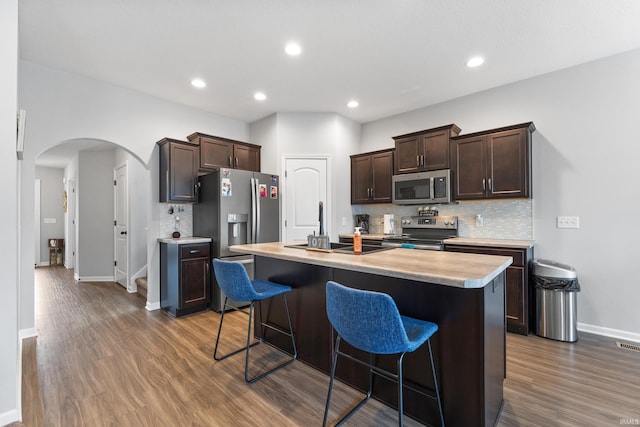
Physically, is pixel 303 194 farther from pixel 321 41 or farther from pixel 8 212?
pixel 8 212

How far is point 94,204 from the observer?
5816 mm

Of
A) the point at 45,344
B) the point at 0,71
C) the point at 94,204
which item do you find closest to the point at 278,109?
the point at 0,71

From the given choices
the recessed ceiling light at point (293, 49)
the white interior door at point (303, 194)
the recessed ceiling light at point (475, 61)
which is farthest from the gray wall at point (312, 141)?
the recessed ceiling light at point (475, 61)

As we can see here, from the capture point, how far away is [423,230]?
13.9 feet

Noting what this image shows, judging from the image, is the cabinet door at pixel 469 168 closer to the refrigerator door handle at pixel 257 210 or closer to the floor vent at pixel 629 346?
the floor vent at pixel 629 346

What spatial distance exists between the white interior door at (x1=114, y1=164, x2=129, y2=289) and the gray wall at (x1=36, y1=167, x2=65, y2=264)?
339 centimetres

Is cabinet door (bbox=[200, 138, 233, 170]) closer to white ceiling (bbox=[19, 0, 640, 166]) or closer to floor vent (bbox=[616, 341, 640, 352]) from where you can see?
white ceiling (bbox=[19, 0, 640, 166])

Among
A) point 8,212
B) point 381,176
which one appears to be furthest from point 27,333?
point 381,176

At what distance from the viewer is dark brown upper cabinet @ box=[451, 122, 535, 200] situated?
3.23 meters

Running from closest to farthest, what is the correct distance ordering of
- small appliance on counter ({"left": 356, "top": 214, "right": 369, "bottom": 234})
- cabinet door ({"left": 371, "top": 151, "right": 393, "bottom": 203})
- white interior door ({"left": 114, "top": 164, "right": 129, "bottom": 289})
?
cabinet door ({"left": 371, "top": 151, "right": 393, "bottom": 203})
small appliance on counter ({"left": 356, "top": 214, "right": 369, "bottom": 234})
white interior door ({"left": 114, "top": 164, "right": 129, "bottom": 289})

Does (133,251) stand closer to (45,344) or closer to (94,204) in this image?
(94,204)

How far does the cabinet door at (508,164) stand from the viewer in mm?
3219

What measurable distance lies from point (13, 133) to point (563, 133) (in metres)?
4.77

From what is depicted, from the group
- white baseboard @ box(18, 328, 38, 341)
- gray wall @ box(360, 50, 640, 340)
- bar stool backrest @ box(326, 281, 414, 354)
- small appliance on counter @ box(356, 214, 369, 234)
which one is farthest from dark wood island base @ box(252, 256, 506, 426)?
white baseboard @ box(18, 328, 38, 341)
